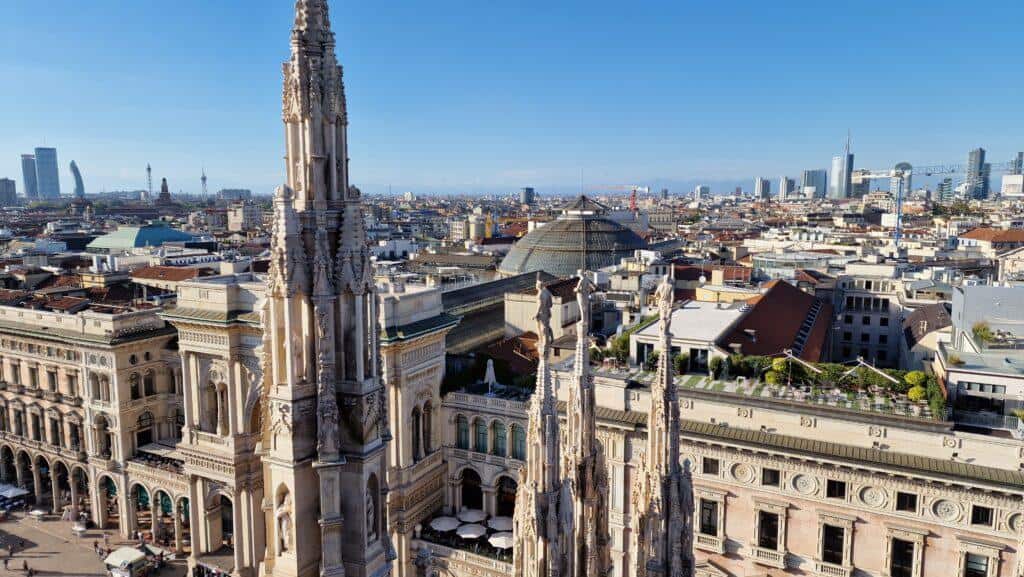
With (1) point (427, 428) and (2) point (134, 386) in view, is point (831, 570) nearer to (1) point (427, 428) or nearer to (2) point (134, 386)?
(1) point (427, 428)

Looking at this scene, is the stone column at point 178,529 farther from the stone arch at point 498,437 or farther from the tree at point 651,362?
the tree at point 651,362

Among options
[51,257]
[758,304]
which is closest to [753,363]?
[758,304]

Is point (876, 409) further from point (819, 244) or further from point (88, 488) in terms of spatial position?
point (819, 244)

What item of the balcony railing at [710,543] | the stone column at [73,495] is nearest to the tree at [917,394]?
the balcony railing at [710,543]

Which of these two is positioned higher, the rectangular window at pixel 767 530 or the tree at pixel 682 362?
the tree at pixel 682 362

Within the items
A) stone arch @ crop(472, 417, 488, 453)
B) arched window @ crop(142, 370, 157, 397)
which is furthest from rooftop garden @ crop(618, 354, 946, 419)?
arched window @ crop(142, 370, 157, 397)

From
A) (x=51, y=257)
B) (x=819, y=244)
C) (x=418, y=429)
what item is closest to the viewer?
(x=418, y=429)

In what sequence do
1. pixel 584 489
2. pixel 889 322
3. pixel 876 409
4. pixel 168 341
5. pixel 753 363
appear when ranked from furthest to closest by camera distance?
pixel 889 322 → pixel 168 341 → pixel 753 363 → pixel 876 409 → pixel 584 489
